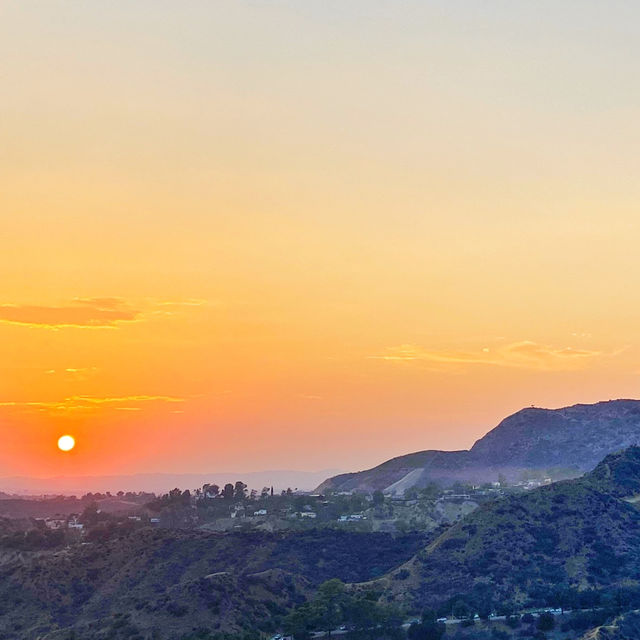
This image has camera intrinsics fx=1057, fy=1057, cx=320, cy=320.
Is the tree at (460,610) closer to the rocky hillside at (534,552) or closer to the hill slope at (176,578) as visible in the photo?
the rocky hillside at (534,552)

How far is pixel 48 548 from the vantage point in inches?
7559

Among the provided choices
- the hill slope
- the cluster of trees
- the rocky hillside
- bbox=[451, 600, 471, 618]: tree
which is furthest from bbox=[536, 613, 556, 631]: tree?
the hill slope

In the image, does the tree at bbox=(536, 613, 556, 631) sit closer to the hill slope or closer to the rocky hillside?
the rocky hillside

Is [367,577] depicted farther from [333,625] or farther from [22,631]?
[22,631]

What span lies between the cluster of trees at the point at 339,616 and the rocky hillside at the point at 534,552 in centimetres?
1649

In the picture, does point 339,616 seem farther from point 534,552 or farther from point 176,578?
point 176,578

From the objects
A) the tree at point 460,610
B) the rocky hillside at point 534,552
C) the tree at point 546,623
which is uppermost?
the rocky hillside at point 534,552

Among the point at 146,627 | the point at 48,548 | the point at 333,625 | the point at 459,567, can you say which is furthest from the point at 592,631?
the point at 48,548

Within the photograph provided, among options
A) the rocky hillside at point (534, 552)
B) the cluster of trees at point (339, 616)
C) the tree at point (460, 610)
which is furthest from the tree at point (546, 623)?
the cluster of trees at point (339, 616)

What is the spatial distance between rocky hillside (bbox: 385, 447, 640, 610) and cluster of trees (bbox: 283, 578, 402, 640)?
54.1 ft

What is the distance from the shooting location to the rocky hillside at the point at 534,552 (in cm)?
14475

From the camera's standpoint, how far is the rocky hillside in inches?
5699

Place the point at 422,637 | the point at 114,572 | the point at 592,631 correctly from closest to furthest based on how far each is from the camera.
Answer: the point at 592,631 → the point at 422,637 → the point at 114,572

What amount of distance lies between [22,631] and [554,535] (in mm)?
78744
